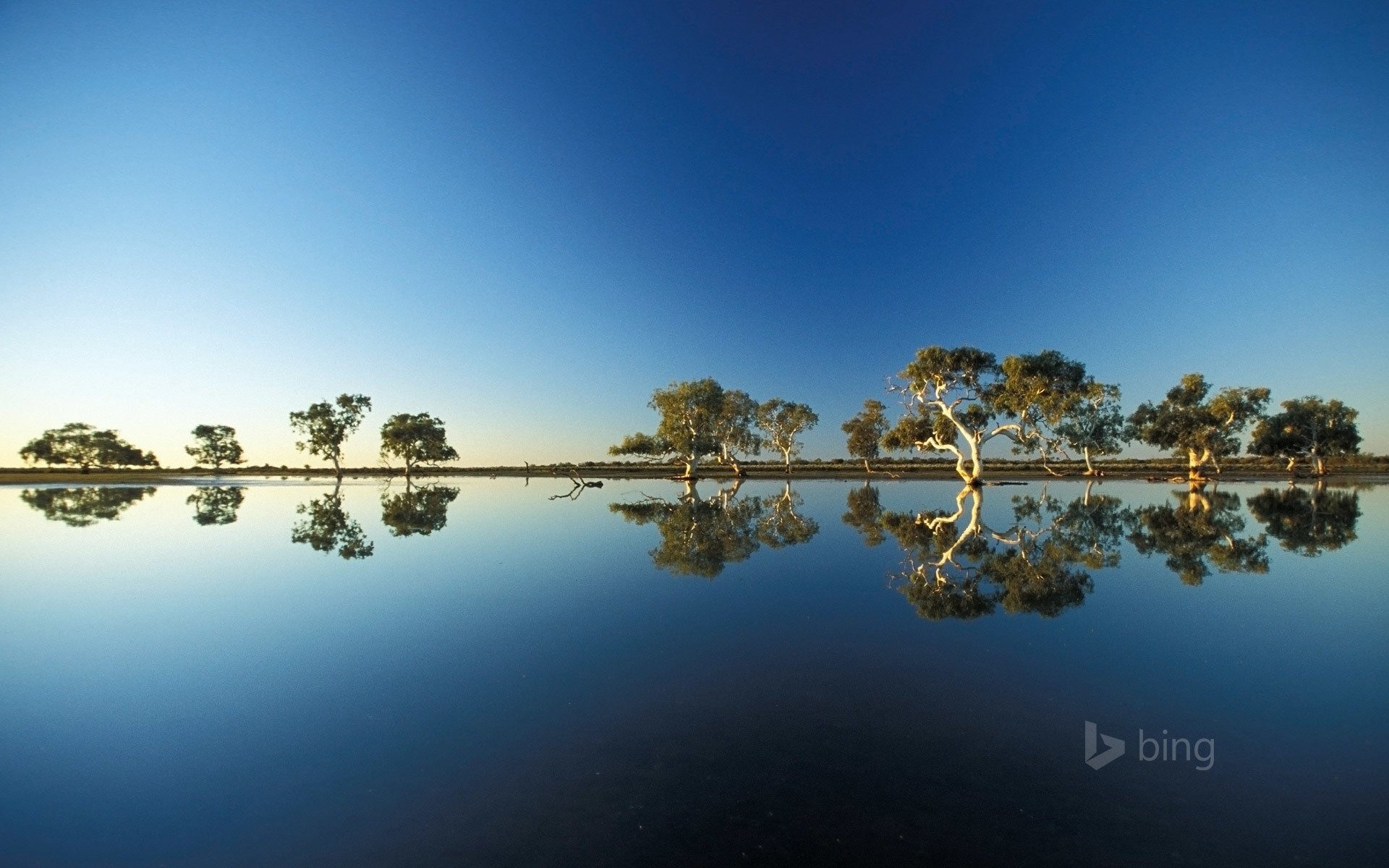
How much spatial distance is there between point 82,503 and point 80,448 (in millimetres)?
104356

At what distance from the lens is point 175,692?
7.21 metres

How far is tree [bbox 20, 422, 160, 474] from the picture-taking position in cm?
10875

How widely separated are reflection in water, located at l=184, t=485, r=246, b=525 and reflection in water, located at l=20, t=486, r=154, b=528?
11.7 ft

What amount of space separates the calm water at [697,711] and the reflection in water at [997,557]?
18cm

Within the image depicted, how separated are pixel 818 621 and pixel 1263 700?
581cm

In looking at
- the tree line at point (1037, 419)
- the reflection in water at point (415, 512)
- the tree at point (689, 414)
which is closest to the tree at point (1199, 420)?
the tree line at point (1037, 419)

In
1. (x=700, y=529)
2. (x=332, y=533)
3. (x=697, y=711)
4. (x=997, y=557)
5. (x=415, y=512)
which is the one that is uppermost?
(x=997, y=557)

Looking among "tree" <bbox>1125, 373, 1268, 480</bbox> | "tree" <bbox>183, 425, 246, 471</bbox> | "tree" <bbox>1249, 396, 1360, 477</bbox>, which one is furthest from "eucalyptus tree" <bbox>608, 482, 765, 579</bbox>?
"tree" <bbox>183, 425, 246, 471</bbox>

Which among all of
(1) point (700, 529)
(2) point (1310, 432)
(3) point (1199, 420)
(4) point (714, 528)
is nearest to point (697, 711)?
(1) point (700, 529)

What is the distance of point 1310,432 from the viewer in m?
70.8

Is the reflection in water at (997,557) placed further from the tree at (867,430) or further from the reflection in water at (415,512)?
the tree at (867,430)

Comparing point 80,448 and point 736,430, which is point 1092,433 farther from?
point 80,448

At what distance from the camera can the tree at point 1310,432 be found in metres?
69.6

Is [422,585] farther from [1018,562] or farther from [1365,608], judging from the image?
[1365,608]
